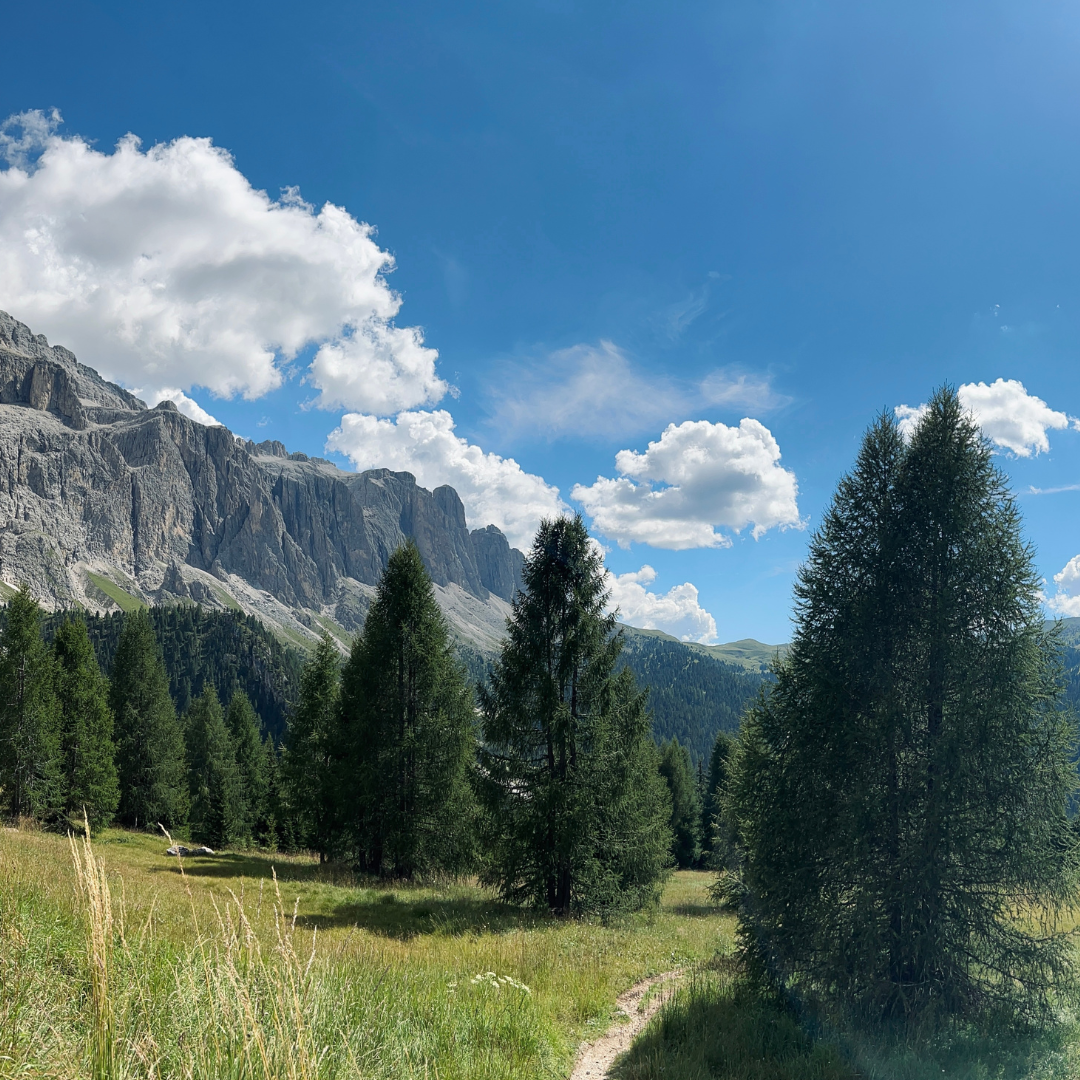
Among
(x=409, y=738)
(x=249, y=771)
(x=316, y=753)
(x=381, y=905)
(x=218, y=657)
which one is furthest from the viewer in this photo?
(x=218, y=657)

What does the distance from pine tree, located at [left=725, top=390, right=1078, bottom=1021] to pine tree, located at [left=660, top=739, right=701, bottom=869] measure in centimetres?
4697

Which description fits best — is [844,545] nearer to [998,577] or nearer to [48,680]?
[998,577]

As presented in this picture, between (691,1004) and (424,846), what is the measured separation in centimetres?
1335

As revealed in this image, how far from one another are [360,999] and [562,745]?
463 inches

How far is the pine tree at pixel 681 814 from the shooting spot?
55.5m

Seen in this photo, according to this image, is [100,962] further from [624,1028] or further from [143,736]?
[143,736]

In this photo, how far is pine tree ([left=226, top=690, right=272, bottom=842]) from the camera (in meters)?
47.7

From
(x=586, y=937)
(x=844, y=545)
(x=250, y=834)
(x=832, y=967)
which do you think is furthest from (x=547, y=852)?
(x=250, y=834)

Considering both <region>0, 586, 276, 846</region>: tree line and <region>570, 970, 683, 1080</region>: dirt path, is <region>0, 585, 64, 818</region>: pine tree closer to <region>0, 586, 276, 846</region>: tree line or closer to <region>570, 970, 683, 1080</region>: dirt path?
<region>0, 586, 276, 846</region>: tree line

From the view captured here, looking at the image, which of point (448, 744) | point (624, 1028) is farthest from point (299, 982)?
point (448, 744)

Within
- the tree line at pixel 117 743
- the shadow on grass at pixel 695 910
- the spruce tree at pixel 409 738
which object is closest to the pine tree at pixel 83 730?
the tree line at pixel 117 743

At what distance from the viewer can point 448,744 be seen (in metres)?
21.4

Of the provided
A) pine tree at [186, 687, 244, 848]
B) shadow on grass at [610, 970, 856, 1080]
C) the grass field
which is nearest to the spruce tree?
the grass field

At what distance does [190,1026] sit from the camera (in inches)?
156
